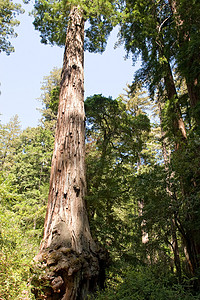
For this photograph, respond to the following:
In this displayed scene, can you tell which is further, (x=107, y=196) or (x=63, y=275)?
(x=107, y=196)

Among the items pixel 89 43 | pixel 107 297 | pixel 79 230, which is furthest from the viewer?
pixel 89 43

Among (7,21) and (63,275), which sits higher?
(7,21)

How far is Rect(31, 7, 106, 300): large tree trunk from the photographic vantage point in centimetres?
246

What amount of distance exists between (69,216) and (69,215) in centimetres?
2

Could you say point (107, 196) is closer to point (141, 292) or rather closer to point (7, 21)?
point (141, 292)

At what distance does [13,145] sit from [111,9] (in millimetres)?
23227

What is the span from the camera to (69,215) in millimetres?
3039

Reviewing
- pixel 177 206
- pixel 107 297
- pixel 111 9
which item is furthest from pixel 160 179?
pixel 111 9

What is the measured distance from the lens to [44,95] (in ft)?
81.1

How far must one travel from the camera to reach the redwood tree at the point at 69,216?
2.45 m

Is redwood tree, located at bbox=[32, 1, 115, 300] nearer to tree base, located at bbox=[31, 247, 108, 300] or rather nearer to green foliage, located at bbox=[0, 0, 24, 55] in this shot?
tree base, located at bbox=[31, 247, 108, 300]

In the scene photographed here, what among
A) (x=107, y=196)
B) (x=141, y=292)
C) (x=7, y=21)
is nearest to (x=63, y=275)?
(x=141, y=292)

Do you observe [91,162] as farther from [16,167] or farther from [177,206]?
[16,167]

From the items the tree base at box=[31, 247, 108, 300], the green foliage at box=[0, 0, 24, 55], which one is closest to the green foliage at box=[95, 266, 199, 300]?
the tree base at box=[31, 247, 108, 300]
